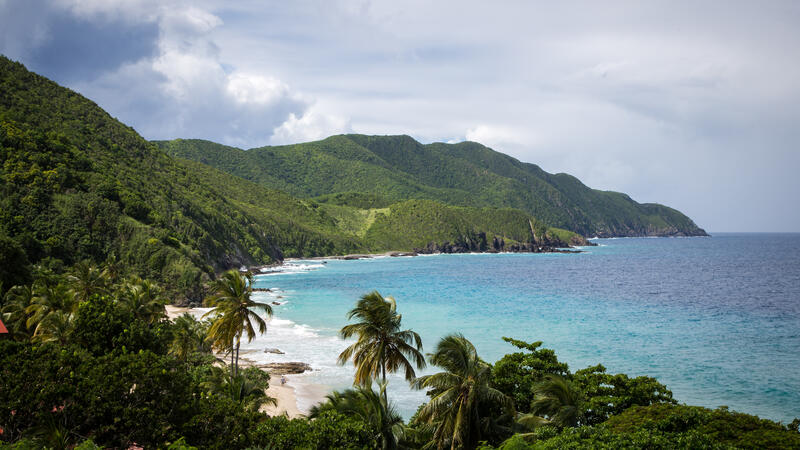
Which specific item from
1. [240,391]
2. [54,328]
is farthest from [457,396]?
[54,328]

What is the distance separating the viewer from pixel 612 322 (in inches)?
2376

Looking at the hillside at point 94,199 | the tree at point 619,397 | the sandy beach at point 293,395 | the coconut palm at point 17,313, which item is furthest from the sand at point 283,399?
the hillside at point 94,199

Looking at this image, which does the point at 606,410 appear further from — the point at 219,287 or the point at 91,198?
the point at 91,198

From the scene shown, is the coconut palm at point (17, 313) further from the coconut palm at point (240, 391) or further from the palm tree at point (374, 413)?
the palm tree at point (374, 413)

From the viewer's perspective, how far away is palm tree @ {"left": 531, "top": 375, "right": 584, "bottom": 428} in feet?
57.5

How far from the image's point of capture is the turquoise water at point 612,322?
36531 millimetres

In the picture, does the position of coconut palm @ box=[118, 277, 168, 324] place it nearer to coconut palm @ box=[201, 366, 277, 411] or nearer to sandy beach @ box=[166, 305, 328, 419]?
sandy beach @ box=[166, 305, 328, 419]

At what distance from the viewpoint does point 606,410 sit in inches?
820

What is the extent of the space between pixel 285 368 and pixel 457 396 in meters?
25.8

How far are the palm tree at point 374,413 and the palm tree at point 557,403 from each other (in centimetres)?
590

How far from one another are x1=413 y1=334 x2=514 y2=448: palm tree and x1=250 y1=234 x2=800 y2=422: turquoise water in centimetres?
1452

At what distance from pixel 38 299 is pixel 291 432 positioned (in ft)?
85.4

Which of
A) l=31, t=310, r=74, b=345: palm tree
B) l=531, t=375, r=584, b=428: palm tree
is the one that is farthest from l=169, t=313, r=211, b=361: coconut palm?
l=531, t=375, r=584, b=428: palm tree

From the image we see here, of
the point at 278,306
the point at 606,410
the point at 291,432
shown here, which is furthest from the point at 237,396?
the point at 278,306
